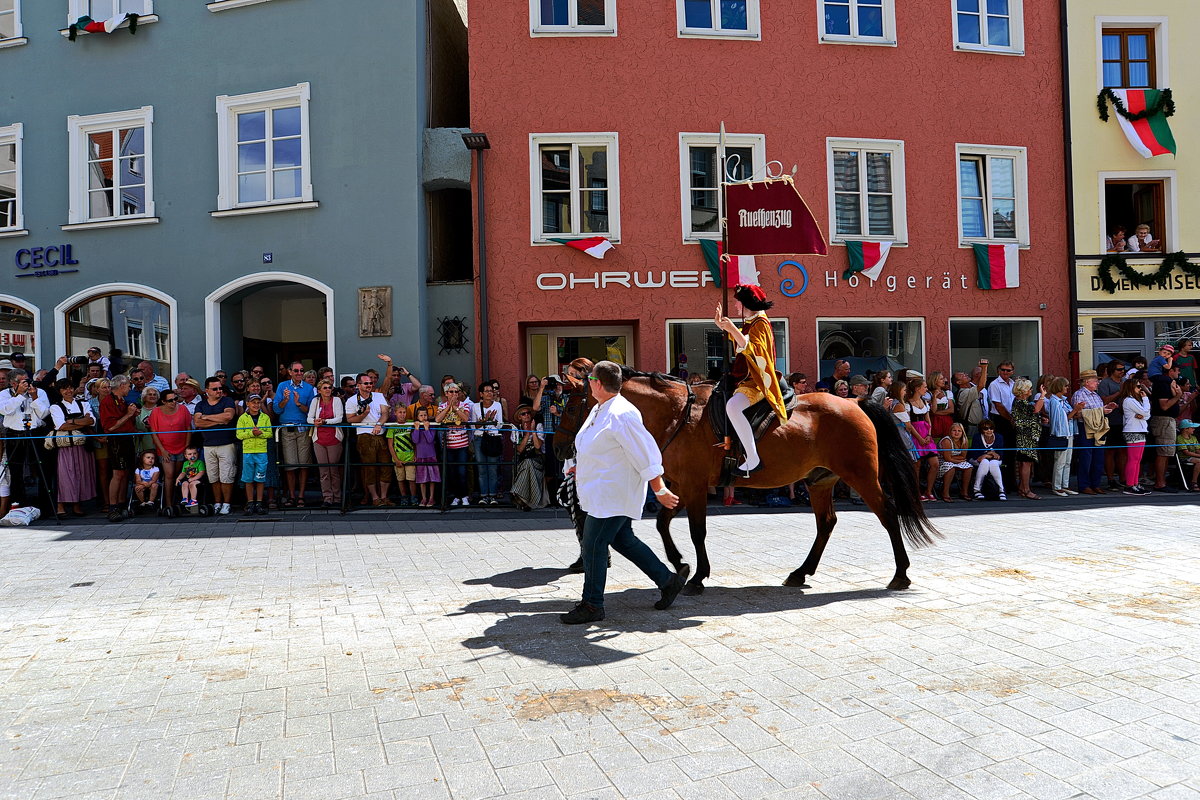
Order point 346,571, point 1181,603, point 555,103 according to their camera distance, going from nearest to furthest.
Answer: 1. point 1181,603
2. point 346,571
3. point 555,103

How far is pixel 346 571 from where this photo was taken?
793cm

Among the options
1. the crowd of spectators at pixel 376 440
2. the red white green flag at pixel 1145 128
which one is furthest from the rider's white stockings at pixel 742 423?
the red white green flag at pixel 1145 128

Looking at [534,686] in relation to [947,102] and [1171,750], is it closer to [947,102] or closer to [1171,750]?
[1171,750]

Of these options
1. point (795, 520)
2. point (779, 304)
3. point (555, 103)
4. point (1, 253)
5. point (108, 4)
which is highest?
point (108, 4)

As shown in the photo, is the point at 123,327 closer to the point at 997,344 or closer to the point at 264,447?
the point at 264,447

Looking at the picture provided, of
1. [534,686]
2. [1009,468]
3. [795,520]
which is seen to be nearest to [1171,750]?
[534,686]

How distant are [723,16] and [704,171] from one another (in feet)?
9.16

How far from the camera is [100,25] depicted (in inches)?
630

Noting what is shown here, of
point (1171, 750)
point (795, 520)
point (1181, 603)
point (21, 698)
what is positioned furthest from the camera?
point (795, 520)

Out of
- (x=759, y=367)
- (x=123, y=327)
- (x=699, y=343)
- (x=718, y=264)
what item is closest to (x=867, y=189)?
(x=718, y=264)

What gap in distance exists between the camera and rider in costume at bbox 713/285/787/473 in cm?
707

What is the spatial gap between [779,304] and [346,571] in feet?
32.4

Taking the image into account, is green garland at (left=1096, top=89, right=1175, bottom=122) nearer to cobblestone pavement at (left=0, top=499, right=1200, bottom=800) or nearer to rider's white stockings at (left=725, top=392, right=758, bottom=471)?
cobblestone pavement at (left=0, top=499, right=1200, bottom=800)

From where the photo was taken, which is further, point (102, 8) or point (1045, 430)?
point (102, 8)
